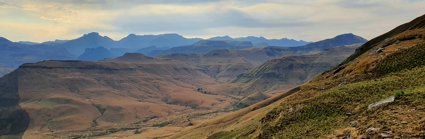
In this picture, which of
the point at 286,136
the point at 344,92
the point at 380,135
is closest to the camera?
the point at 380,135

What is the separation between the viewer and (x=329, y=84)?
57.7 m

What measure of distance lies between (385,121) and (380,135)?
8.50ft

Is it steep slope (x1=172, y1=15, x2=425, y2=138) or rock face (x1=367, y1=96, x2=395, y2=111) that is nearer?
steep slope (x1=172, y1=15, x2=425, y2=138)

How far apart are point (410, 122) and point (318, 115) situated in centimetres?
1222

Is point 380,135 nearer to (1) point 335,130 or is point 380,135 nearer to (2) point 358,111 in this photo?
(1) point 335,130

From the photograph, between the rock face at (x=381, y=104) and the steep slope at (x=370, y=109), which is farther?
the rock face at (x=381, y=104)

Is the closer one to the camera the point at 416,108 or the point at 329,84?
the point at 416,108

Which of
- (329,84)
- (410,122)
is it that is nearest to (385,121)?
(410,122)

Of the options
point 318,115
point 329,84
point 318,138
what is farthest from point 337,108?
point 329,84

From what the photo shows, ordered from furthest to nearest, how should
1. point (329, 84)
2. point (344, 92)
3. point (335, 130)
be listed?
point (329, 84) < point (344, 92) < point (335, 130)

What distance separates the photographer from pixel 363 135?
27406 mm

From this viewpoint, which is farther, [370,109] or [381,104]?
[370,109]

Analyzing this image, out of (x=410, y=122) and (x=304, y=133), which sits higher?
(x=410, y=122)

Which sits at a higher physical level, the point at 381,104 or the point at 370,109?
the point at 381,104
